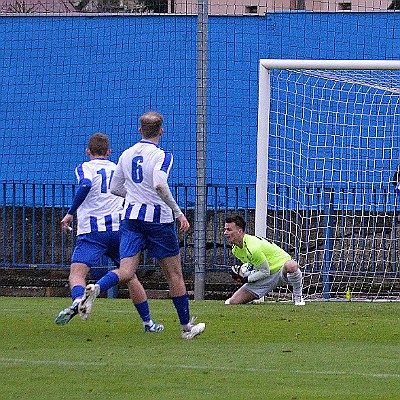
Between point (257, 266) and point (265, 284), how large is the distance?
327 millimetres

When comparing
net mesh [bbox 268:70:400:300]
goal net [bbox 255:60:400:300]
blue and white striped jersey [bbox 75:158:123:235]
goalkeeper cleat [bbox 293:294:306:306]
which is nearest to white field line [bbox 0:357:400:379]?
blue and white striped jersey [bbox 75:158:123:235]

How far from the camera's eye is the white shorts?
47.1ft

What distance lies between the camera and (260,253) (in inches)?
558

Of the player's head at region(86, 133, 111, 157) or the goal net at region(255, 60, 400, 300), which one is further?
the goal net at region(255, 60, 400, 300)

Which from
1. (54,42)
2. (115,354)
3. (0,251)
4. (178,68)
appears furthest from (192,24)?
(115,354)

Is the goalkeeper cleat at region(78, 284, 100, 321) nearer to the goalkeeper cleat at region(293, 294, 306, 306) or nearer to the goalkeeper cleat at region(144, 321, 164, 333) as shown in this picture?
the goalkeeper cleat at region(144, 321, 164, 333)

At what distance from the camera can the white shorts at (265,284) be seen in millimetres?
14367

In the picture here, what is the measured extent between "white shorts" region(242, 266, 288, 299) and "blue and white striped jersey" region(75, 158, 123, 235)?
388 cm

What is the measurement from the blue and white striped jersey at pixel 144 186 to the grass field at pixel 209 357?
1.03m

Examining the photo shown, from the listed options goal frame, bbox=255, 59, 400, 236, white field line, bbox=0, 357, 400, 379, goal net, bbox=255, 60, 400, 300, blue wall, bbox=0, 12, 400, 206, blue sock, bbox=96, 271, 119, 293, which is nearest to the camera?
white field line, bbox=0, 357, 400, 379

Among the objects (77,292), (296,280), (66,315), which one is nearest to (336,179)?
(296,280)

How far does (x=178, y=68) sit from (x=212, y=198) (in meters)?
2.54

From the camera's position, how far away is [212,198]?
16.9 meters

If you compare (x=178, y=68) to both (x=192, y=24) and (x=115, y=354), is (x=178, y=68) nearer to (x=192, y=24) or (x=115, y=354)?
(x=192, y=24)
